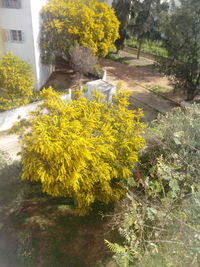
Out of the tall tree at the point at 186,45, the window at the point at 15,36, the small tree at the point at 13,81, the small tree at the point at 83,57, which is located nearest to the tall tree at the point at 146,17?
the tall tree at the point at 186,45

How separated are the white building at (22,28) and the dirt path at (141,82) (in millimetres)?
9311

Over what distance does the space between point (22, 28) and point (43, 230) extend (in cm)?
1351

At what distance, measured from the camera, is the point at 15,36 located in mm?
15906

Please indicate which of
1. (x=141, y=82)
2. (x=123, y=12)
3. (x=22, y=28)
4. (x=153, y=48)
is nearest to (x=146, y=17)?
(x=123, y=12)

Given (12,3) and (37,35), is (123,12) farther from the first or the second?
(12,3)

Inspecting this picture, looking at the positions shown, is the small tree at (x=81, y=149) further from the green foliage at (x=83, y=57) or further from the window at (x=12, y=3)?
the green foliage at (x=83, y=57)

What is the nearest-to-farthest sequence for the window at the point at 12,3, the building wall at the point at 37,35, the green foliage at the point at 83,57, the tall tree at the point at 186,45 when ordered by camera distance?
1. the window at the point at 12,3
2. the building wall at the point at 37,35
3. the green foliage at the point at 83,57
4. the tall tree at the point at 186,45

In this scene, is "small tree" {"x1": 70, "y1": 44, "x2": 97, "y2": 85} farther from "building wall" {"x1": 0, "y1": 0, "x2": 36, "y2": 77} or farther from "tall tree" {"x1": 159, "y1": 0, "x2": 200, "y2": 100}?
"tall tree" {"x1": 159, "y1": 0, "x2": 200, "y2": 100}

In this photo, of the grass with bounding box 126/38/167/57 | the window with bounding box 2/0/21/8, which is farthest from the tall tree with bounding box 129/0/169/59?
the window with bounding box 2/0/21/8

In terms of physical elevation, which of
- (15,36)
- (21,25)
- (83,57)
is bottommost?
(83,57)

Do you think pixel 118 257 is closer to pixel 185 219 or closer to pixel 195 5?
pixel 185 219

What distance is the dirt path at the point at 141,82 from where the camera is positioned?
770 inches

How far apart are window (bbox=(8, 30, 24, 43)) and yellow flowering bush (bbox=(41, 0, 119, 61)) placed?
1.80 meters

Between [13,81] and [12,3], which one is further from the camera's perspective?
[12,3]
